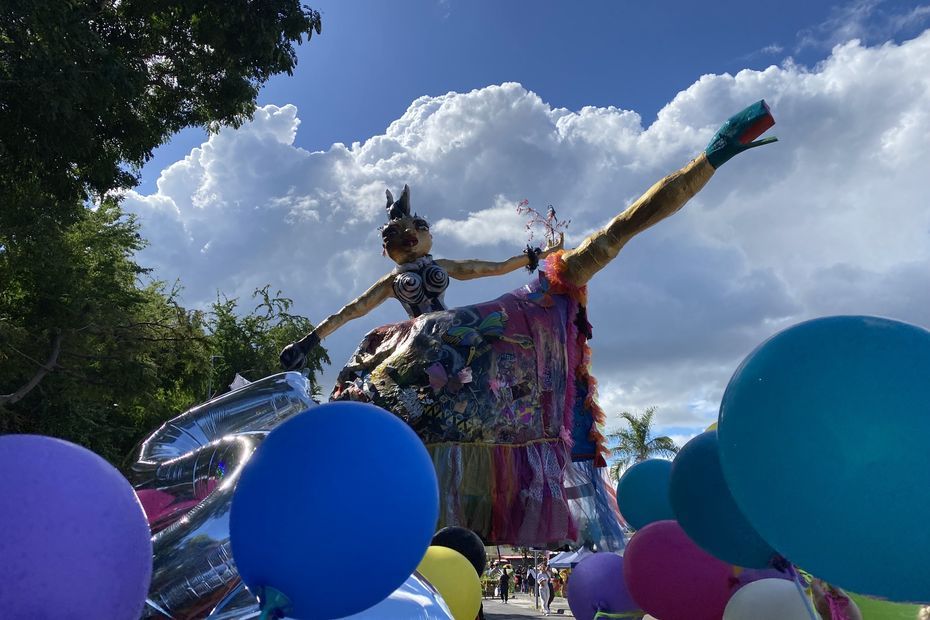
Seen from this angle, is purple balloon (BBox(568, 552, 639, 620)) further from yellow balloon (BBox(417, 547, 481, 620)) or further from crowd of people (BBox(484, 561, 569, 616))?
crowd of people (BBox(484, 561, 569, 616))

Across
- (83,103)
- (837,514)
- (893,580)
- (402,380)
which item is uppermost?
(83,103)

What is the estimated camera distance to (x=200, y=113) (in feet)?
29.0

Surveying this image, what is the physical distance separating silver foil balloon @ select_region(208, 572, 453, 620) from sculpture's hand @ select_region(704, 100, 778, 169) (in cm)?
420

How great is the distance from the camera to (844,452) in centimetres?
220

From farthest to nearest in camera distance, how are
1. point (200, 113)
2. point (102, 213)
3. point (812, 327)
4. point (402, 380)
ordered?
point (102, 213)
point (200, 113)
point (402, 380)
point (812, 327)

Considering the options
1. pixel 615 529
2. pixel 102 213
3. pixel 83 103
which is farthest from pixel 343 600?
pixel 102 213

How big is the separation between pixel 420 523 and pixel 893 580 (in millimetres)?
1482

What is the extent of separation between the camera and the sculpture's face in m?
8.87

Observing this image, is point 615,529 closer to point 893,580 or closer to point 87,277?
point 893,580

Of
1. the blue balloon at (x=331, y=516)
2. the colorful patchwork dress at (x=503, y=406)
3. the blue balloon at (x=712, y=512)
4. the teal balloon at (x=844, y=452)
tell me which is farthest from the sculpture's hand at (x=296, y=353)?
Result: the teal balloon at (x=844, y=452)

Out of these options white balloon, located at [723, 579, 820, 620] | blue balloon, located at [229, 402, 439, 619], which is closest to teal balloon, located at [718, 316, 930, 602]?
white balloon, located at [723, 579, 820, 620]

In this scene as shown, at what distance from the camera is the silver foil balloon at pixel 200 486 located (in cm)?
322

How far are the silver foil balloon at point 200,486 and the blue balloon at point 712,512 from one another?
6.54 feet

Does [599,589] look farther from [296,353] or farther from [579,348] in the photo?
[296,353]
